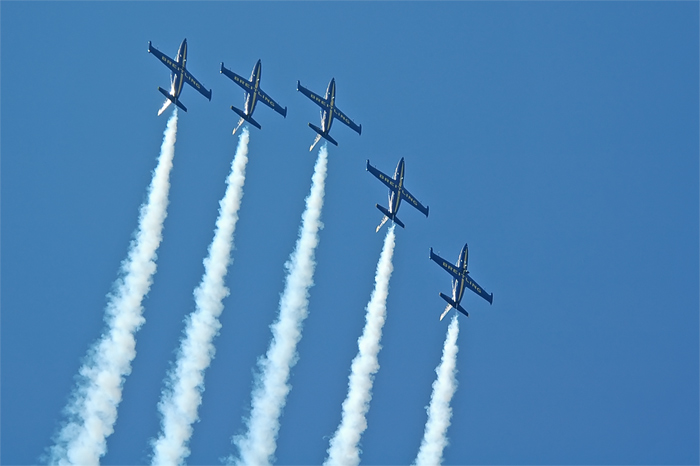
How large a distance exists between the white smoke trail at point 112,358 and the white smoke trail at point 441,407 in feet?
65.8

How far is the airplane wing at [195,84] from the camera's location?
10006 cm

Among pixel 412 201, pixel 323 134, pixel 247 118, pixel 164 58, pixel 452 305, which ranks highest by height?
pixel 164 58

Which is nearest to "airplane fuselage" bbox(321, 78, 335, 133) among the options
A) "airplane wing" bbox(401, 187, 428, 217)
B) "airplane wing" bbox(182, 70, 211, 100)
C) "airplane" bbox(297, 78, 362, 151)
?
"airplane" bbox(297, 78, 362, 151)

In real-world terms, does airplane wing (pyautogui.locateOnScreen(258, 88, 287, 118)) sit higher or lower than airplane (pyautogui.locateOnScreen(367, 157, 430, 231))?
higher

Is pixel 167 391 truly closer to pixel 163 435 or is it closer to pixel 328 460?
pixel 163 435

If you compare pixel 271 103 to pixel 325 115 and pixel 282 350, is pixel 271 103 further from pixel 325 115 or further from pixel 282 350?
pixel 282 350

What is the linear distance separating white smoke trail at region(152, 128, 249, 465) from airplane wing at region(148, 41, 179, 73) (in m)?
9.05

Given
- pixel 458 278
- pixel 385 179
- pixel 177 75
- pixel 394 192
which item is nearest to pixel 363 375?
pixel 458 278

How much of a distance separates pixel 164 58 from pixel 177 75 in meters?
1.47

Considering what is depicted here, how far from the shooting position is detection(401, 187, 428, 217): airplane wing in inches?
4102

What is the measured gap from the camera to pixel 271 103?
10362 centimetres

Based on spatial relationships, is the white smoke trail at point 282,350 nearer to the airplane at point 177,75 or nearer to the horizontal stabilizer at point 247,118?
the horizontal stabilizer at point 247,118

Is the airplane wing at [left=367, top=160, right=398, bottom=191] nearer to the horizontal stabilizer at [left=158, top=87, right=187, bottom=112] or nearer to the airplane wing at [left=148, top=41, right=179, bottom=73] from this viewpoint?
the horizontal stabilizer at [left=158, top=87, right=187, bottom=112]

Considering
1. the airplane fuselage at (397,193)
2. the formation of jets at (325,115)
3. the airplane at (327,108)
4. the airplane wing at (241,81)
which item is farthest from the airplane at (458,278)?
the airplane wing at (241,81)
